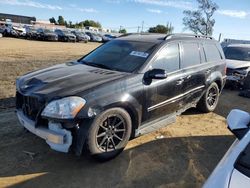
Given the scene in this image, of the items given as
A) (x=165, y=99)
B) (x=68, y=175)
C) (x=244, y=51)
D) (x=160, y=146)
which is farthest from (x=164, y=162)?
(x=244, y=51)

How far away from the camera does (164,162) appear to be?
4.21 metres

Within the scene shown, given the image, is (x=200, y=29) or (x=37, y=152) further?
(x=200, y=29)

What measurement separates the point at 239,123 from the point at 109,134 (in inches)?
73.8

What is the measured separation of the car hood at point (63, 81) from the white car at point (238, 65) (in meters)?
6.74

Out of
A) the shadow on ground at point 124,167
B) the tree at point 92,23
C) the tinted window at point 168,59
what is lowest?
the shadow on ground at point 124,167

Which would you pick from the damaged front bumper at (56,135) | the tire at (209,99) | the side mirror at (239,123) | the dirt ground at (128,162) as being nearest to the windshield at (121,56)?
the dirt ground at (128,162)

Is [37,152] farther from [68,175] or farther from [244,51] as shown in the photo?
[244,51]

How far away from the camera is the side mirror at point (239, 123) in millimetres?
2537

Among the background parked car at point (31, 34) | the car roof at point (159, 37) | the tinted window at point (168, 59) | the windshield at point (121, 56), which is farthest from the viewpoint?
the background parked car at point (31, 34)

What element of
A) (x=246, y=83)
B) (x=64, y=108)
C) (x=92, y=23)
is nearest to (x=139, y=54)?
(x=64, y=108)

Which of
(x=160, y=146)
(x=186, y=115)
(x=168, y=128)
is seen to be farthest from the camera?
(x=186, y=115)

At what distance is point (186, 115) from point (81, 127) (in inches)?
138

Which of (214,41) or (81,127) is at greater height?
(214,41)

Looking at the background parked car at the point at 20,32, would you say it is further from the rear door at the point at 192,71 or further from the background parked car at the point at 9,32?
the rear door at the point at 192,71
